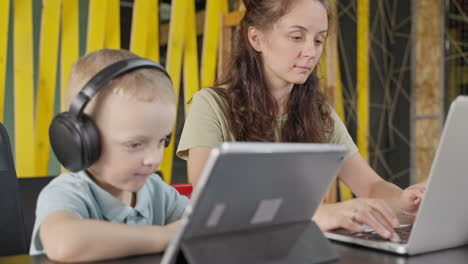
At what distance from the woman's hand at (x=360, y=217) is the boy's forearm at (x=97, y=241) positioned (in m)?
0.33

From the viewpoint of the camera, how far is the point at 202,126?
154cm

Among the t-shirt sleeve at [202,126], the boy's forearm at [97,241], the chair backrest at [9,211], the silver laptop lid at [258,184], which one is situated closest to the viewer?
the silver laptop lid at [258,184]

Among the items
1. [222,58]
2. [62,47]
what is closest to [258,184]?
[62,47]

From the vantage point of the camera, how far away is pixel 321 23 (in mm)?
1537

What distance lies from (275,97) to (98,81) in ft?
3.12

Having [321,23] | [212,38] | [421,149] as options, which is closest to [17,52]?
[212,38]

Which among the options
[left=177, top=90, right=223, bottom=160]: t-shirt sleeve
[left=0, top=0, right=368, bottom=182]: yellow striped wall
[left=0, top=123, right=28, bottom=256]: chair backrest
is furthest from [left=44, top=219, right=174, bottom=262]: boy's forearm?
[left=0, top=0, right=368, bottom=182]: yellow striped wall

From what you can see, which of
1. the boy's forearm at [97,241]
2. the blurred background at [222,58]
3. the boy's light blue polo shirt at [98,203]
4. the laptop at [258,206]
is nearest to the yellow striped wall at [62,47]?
the blurred background at [222,58]

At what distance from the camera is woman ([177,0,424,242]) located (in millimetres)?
1538

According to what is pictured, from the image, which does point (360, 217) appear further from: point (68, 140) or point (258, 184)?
point (68, 140)

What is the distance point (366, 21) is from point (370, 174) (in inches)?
97.3

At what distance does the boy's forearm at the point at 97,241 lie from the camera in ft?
2.54

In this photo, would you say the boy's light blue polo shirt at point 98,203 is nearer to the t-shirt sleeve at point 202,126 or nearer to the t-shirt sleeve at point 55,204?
the t-shirt sleeve at point 55,204

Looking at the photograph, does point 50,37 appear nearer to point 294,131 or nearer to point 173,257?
point 294,131
